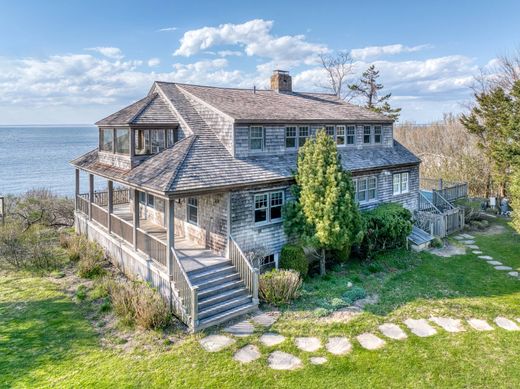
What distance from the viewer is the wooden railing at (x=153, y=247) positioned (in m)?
11.6

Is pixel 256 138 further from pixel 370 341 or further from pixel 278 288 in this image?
pixel 370 341

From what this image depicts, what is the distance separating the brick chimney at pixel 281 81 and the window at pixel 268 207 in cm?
859

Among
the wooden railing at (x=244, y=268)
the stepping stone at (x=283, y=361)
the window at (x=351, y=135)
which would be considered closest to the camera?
the stepping stone at (x=283, y=361)

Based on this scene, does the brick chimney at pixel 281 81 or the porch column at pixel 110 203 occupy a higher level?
the brick chimney at pixel 281 81

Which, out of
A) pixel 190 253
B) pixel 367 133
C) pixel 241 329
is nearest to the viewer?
pixel 241 329

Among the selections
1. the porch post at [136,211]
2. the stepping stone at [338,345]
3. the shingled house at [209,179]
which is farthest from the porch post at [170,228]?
the stepping stone at [338,345]

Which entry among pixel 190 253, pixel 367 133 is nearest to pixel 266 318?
pixel 190 253

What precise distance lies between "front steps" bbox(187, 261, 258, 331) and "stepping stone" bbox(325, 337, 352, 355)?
2.73m

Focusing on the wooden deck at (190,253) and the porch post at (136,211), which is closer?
the wooden deck at (190,253)

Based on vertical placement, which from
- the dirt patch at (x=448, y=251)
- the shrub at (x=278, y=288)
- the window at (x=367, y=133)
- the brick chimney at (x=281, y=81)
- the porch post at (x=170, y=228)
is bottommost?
the dirt patch at (x=448, y=251)

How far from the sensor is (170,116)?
1490cm

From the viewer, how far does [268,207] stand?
13.7 metres

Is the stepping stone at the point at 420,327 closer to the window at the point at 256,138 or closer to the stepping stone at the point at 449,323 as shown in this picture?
the stepping stone at the point at 449,323

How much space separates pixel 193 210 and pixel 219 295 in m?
4.26
